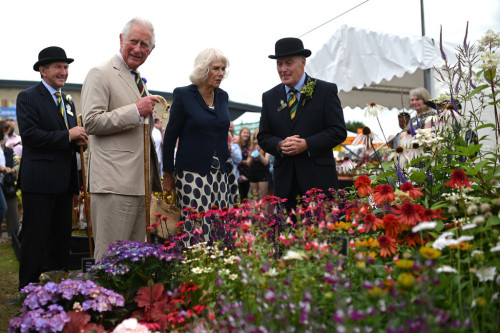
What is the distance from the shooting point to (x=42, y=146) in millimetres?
3938

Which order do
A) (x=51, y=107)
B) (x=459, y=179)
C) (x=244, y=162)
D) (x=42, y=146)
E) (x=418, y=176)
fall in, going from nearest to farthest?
1. (x=459, y=179)
2. (x=418, y=176)
3. (x=42, y=146)
4. (x=51, y=107)
5. (x=244, y=162)

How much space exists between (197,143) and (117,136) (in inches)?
25.5

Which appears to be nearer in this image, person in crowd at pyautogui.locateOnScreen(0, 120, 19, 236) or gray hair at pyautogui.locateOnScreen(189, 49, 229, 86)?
gray hair at pyautogui.locateOnScreen(189, 49, 229, 86)

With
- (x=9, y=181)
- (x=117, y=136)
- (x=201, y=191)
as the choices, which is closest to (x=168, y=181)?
(x=201, y=191)

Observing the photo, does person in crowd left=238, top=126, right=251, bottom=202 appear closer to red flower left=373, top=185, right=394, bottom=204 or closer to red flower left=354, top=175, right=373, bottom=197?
red flower left=354, top=175, right=373, bottom=197

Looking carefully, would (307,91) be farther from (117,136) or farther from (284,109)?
(117,136)

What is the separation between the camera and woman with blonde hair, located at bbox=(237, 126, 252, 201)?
10055mm

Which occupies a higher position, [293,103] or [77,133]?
[293,103]

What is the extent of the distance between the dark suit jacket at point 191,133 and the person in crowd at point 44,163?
832 millimetres

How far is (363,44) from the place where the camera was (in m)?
7.15

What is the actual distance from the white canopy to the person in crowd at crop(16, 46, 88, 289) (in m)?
4.18

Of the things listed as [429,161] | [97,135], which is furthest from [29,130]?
[429,161]

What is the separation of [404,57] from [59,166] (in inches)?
203

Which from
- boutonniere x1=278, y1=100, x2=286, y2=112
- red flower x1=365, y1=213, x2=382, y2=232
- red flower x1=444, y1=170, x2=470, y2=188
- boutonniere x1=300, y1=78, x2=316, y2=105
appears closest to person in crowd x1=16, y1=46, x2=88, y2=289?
boutonniere x1=278, y1=100, x2=286, y2=112
